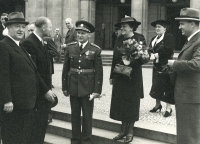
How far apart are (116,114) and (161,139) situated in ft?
2.94

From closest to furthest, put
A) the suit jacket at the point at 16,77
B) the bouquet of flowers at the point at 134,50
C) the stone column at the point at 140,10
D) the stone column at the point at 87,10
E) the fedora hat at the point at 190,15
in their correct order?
the fedora hat at the point at 190,15, the suit jacket at the point at 16,77, the bouquet of flowers at the point at 134,50, the stone column at the point at 140,10, the stone column at the point at 87,10

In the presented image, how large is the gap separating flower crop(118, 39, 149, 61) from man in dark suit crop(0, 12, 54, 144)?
164 cm

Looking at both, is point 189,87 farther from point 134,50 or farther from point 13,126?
point 13,126

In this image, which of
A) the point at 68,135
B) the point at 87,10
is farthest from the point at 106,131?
the point at 87,10

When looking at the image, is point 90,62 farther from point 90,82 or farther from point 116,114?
point 116,114

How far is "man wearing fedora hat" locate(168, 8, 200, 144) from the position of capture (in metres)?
4.69

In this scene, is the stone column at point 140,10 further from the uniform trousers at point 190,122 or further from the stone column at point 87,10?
the uniform trousers at point 190,122

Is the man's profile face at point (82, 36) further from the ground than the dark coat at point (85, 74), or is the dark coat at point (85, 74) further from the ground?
the man's profile face at point (82, 36)

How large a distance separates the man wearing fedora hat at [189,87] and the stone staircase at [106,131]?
143cm

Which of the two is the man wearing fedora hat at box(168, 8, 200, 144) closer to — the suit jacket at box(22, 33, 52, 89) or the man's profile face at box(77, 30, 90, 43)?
the man's profile face at box(77, 30, 90, 43)

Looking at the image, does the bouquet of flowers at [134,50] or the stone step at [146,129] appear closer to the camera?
the bouquet of flowers at [134,50]

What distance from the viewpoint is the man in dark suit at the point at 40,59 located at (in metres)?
5.75

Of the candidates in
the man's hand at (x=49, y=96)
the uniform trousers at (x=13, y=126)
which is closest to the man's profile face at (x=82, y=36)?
the man's hand at (x=49, y=96)

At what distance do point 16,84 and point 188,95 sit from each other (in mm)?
2260
